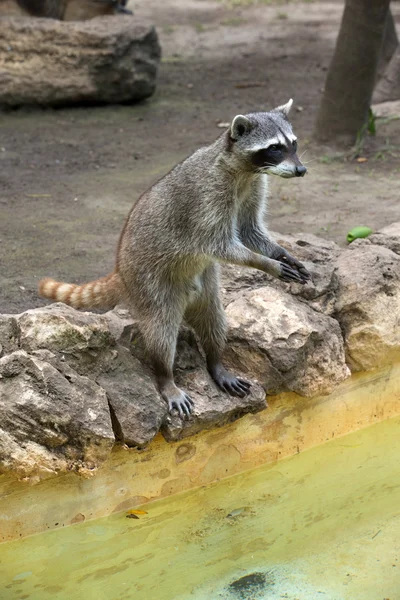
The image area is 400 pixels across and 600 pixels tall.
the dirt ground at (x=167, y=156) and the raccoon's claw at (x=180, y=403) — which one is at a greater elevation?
the raccoon's claw at (x=180, y=403)

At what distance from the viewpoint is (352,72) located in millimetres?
7668

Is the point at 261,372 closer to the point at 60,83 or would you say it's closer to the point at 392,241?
the point at 392,241

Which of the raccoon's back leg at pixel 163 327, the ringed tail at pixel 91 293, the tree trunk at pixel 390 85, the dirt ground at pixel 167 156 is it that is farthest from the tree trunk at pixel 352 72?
the raccoon's back leg at pixel 163 327

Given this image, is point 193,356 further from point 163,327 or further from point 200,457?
point 200,457

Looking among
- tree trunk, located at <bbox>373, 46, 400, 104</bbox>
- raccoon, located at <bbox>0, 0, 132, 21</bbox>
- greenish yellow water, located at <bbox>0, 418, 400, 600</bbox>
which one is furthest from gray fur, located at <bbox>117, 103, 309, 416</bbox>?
raccoon, located at <bbox>0, 0, 132, 21</bbox>

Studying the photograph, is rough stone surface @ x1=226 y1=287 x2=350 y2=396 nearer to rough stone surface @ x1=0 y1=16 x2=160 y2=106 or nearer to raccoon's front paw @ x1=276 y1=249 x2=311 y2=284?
raccoon's front paw @ x1=276 y1=249 x2=311 y2=284

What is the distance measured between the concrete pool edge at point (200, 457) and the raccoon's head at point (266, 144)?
126 centimetres

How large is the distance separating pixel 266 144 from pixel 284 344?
1.03 meters

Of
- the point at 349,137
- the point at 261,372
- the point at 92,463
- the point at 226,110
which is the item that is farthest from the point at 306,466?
the point at 226,110

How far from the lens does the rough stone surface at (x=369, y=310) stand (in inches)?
183

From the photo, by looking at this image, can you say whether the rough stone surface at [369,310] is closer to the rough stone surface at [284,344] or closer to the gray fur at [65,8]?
the rough stone surface at [284,344]

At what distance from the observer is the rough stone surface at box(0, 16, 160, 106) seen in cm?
888

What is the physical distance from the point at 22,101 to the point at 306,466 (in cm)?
586

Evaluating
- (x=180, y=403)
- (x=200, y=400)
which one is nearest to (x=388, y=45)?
(x=200, y=400)
